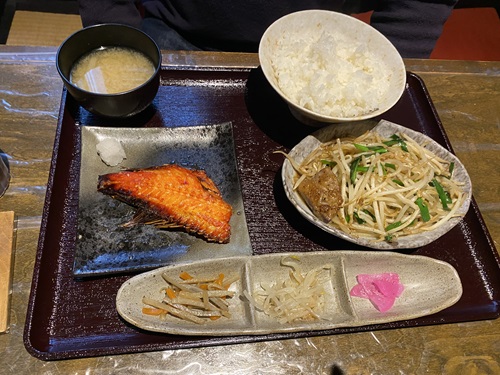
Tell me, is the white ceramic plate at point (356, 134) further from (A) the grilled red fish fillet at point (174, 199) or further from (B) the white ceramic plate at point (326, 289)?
(A) the grilled red fish fillet at point (174, 199)

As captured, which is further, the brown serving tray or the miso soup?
the miso soup

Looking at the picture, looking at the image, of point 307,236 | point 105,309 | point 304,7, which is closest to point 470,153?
point 307,236

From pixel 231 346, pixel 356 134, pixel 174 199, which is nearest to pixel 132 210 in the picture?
pixel 174 199

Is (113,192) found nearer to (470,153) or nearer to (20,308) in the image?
(20,308)

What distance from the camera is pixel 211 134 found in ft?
7.84

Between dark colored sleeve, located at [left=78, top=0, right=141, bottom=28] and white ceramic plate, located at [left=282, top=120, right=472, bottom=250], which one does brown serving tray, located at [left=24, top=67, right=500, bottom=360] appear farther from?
dark colored sleeve, located at [left=78, top=0, right=141, bottom=28]

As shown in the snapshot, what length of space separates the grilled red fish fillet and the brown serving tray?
214 mm

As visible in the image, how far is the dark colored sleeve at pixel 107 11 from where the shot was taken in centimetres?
294

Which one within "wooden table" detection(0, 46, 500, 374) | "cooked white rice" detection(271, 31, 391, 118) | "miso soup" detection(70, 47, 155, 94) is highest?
"cooked white rice" detection(271, 31, 391, 118)

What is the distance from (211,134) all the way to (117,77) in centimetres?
63

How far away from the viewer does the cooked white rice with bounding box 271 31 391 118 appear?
237 centimetres

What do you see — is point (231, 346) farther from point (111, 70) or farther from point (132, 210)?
point (111, 70)

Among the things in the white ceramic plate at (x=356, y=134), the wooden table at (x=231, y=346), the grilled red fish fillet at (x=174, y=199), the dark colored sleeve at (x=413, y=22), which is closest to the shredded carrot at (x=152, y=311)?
the wooden table at (x=231, y=346)

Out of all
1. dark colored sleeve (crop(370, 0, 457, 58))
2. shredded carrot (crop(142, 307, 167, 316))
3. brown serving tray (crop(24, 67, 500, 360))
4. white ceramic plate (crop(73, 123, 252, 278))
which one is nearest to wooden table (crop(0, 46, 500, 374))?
brown serving tray (crop(24, 67, 500, 360))
